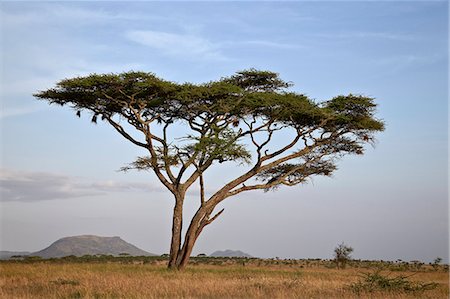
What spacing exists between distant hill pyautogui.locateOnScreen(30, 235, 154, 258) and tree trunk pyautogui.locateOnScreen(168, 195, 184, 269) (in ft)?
339

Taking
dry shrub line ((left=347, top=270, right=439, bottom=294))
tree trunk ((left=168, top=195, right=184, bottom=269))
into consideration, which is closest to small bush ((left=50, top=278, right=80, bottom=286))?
dry shrub line ((left=347, top=270, right=439, bottom=294))

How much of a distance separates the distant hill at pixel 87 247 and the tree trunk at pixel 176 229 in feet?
339

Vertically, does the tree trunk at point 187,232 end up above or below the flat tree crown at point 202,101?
below

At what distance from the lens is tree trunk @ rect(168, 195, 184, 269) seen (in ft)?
95.2

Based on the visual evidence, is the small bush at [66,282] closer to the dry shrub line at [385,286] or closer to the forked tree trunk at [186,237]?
the dry shrub line at [385,286]

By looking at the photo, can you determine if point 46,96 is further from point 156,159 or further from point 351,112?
point 351,112

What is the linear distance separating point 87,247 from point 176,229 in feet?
401

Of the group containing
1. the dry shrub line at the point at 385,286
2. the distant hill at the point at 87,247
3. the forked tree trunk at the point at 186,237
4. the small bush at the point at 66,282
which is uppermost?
the distant hill at the point at 87,247

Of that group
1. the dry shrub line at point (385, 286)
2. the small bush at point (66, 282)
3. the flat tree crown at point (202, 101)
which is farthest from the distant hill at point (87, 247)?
the dry shrub line at point (385, 286)

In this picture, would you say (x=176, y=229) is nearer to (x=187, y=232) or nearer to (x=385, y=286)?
(x=187, y=232)

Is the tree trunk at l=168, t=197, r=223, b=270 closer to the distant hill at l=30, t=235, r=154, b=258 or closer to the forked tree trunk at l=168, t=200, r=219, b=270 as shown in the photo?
the forked tree trunk at l=168, t=200, r=219, b=270

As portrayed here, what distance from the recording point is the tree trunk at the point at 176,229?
2902cm

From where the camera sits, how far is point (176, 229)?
29109mm

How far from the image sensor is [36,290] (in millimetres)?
16141
